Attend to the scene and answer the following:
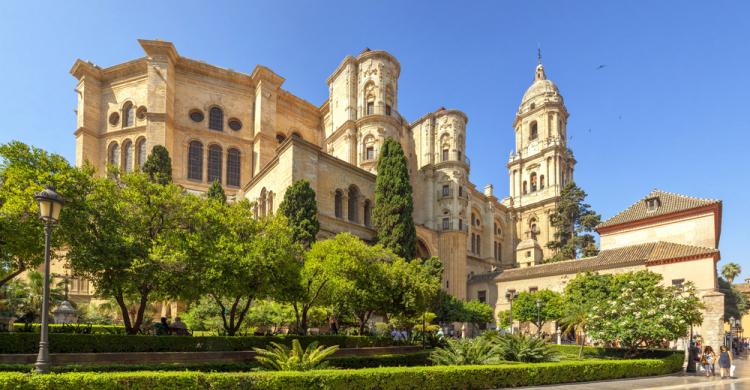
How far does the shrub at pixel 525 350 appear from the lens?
16.3 meters

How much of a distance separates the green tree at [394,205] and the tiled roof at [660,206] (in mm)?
16726

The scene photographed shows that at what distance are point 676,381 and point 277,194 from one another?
2666 cm

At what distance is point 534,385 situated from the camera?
45.5 ft

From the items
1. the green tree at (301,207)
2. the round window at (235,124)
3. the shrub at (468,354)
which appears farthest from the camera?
the round window at (235,124)

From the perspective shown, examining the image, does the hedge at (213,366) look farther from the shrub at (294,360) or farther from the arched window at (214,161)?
the arched window at (214,161)

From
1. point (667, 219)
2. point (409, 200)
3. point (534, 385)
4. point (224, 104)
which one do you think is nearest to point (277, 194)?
point (409, 200)

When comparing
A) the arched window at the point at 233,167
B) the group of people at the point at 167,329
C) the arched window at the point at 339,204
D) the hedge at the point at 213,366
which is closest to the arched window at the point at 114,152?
the arched window at the point at 233,167

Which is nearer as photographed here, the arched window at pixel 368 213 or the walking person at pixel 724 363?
the walking person at pixel 724 363

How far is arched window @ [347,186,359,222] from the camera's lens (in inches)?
1523

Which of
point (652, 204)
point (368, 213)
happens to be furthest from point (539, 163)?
point (368, 213)

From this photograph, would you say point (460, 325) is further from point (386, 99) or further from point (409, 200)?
point (386, 99)

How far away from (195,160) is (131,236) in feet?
97.7

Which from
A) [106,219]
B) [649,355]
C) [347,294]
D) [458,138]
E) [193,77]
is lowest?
[649,355]

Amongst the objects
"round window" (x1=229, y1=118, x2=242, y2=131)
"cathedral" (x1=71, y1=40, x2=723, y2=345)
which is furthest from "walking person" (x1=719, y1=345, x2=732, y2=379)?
"round window" (x1=229, y1=118, x2=242, y2=131)
